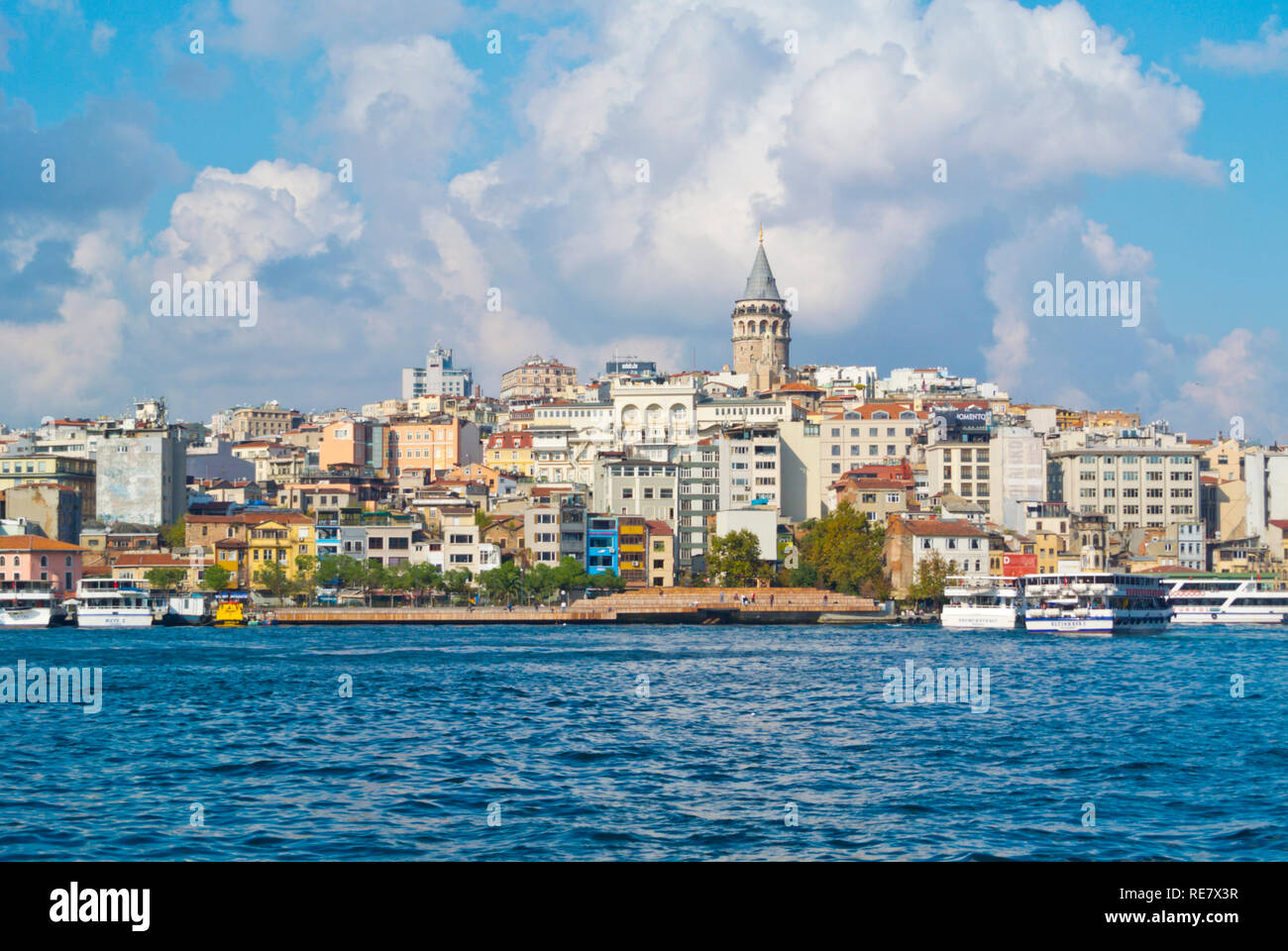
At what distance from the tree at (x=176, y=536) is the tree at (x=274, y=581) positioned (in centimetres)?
910

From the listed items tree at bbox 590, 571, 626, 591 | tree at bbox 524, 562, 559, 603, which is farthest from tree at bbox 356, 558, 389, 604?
tree at bbox 590, 571, 626, 591

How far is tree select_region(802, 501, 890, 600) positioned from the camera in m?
84.7

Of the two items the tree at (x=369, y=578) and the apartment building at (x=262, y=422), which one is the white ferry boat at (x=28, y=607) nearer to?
the tree at (x=369, y=578)

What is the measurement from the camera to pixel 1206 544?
3738 inches

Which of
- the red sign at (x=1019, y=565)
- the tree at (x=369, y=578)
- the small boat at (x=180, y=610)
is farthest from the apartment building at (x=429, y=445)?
the red sign at (x=1019, y=565)

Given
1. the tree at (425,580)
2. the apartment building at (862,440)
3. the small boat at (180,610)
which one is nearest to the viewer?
the small boat at (180,610)

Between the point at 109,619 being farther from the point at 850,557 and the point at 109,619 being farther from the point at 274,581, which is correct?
the point at 850,557

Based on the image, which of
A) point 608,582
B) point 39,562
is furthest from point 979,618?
point 39,562

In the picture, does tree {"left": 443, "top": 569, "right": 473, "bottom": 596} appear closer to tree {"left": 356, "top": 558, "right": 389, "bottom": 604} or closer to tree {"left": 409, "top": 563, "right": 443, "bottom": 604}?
tree {"left": 409, "top": 563, "right": 443, "bottom": 604}

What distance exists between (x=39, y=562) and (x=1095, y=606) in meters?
58.6

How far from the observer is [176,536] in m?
92.0

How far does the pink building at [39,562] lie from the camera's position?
81875mm

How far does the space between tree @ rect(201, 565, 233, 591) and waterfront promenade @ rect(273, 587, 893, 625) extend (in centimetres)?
546
